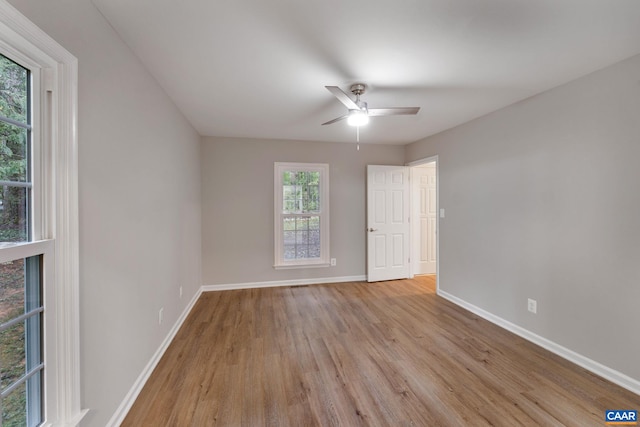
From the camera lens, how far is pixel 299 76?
221cm

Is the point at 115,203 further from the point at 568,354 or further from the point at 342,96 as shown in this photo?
the point at 568,354

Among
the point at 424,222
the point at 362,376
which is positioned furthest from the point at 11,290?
the point at 424,222

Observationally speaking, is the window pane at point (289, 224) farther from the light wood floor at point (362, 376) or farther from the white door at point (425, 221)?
the white door at point (425, 221)

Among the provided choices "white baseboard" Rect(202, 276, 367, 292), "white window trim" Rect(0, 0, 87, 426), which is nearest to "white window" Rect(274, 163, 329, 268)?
"white baseboard" Rect(202, 276, 367, 292)

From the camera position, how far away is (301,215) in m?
4.45

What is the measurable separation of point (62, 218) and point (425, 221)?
A: 16.9 feet

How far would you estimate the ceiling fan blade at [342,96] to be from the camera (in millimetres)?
2008

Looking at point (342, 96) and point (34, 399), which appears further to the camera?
point (342, 96)

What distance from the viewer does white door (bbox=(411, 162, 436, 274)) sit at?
5.09 metres

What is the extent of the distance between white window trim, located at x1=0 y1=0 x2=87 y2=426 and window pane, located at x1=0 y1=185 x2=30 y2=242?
0.05 metres

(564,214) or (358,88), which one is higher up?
(358,88)

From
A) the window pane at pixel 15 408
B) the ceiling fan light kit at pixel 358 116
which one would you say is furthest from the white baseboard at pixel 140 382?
the ceiling fan light kit at pixel 358 116

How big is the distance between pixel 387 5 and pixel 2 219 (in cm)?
196

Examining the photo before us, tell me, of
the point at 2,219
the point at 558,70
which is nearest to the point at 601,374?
the point at 558,70
